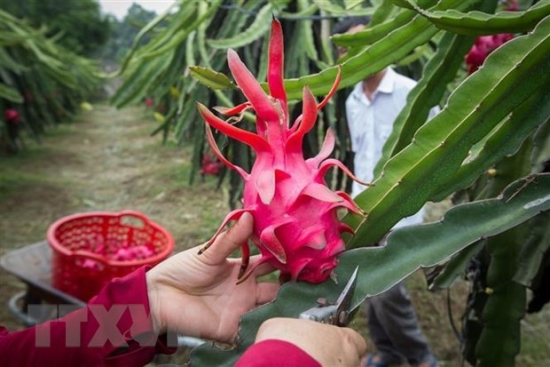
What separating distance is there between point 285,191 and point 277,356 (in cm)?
17

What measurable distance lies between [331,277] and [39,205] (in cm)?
449

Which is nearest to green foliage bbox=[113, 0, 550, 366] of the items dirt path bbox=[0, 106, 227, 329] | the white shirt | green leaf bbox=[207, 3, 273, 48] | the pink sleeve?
the pink sleeve

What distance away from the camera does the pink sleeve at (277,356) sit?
517 mm

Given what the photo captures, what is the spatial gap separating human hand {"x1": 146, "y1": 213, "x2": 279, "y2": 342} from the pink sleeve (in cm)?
25

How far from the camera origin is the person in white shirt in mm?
1969

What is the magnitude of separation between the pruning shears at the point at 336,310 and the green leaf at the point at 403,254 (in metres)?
0.02

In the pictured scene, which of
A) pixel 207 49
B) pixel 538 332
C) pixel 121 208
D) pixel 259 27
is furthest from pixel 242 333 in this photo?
pixel 121 208

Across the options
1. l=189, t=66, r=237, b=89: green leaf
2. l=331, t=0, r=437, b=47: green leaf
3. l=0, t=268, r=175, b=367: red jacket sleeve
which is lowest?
l=0, t=268, r=175, b=367: red jacket sleeve

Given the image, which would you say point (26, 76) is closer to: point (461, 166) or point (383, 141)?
point (383, 141)

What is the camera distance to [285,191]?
0.62 m

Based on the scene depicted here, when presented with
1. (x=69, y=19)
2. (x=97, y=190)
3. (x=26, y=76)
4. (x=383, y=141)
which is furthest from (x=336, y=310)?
(x=69, y=19)

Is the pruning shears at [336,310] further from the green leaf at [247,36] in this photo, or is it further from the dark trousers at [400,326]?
the dark trousers at [400,326]

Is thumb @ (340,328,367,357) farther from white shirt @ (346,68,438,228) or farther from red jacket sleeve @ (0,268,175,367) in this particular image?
white shirt @ (346,68,438,228)

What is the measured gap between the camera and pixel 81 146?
26.7 ft
